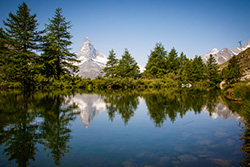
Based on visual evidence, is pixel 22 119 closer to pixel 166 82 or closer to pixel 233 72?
pixel 233 72

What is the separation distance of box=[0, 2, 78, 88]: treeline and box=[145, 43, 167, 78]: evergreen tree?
29337mm

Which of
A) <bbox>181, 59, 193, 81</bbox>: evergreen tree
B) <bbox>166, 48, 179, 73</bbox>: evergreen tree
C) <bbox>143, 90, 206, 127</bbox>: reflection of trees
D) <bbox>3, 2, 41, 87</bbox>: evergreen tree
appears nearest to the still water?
<bbox>143, 90, 206, 127</bbox>: reflection of trees

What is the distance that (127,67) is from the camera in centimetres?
5181

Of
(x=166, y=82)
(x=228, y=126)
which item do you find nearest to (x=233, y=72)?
(x=166, y=82)

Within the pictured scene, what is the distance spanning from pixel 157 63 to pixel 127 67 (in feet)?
34.1

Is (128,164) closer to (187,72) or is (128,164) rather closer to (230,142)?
(230,142)

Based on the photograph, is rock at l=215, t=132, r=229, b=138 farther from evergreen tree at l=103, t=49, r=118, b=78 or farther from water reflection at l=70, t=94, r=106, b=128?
evergreen tree at l=103, t=49, r=118, b=78

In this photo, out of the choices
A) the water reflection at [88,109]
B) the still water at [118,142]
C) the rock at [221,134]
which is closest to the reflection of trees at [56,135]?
the still water at [118,142]

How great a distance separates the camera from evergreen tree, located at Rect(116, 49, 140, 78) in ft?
166

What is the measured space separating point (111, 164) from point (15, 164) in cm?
185

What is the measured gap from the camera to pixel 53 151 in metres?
4.05

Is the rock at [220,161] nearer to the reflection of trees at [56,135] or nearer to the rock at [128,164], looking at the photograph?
the rock at [128,164]

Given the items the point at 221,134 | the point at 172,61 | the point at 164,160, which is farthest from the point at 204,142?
the point at 172,61

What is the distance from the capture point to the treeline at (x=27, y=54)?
27266mm
